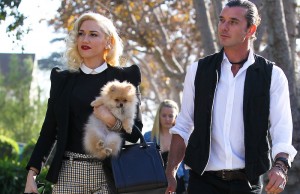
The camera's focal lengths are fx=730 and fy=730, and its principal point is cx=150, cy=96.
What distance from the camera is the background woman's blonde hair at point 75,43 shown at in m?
5.52

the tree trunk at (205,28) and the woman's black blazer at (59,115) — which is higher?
the tree trunk at (205,28)

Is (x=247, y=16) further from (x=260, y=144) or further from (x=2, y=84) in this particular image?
(x=2, y=84)

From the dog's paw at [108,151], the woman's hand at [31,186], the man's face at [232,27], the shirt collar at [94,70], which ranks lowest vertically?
the woman's hand at [31,186]

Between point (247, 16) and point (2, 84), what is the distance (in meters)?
48.8

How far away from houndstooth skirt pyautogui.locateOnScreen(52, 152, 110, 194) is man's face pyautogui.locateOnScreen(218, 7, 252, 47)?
133 centimetres

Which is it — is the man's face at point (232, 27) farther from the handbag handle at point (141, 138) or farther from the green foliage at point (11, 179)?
the green foliage at point (11, 179)

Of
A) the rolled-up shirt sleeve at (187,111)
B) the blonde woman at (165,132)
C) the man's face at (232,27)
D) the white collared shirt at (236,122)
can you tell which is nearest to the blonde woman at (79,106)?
the rolled-up shirt sleeve at (187,111)

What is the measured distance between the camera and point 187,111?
18.4ft

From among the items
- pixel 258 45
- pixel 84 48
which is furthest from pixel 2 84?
pixel 84 48

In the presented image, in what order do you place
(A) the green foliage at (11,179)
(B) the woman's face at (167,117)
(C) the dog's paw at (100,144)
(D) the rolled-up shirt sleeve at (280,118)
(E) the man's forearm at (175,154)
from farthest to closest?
(A) the green foliage at (11,179)
(B) the woman's face at (167,117)
(E) the man's forearm at (175,154)
(D) the rolled-up shirt sleeve at (280,118)
(C) the dog's paw at (100,144)

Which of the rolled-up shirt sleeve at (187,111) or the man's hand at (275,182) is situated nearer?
the man's hand at (275,182)

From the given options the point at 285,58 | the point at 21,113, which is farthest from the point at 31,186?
the point at 21,113

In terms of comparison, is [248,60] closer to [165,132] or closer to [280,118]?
[280,118]

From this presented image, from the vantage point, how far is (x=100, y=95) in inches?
209
